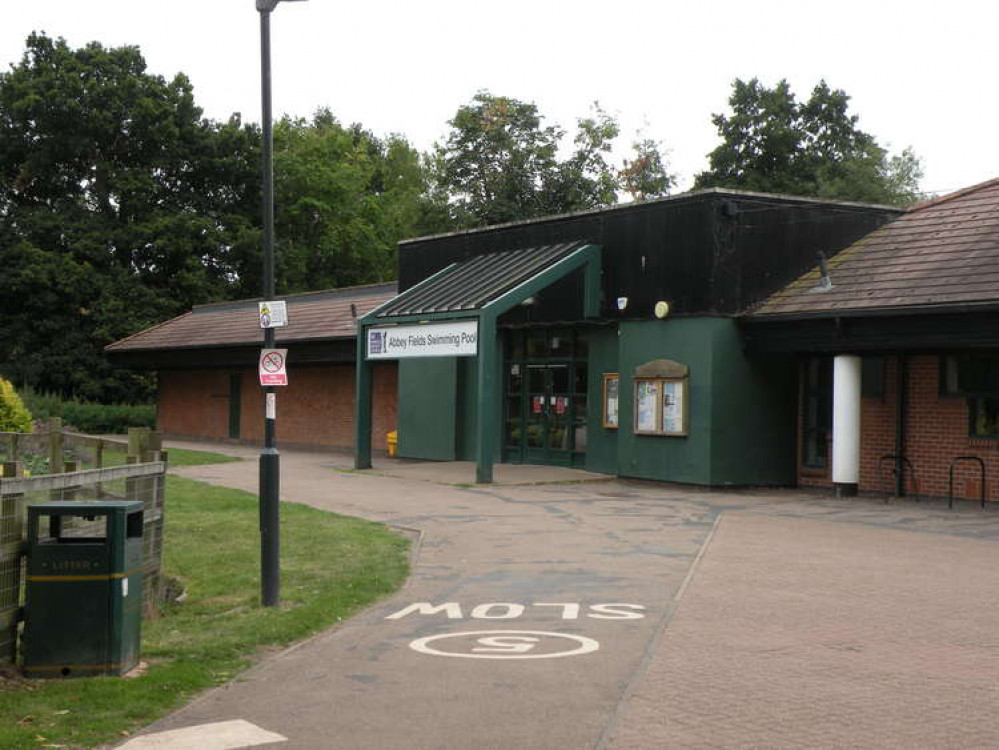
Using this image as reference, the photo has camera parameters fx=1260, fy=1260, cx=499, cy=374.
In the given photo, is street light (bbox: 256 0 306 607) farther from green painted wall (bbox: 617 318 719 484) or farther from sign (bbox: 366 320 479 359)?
green painted wall (bbox: 617 318 719 484)

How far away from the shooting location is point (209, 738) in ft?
21.5

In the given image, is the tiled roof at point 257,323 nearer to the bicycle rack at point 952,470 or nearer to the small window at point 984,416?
the bicycle rack at point 952,470

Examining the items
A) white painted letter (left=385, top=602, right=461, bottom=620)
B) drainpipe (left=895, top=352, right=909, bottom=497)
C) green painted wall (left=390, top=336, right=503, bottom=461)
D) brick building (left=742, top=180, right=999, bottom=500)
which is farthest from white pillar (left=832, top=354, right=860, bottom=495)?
white painted letter (left=385, top=602, right=461, bottom=620)

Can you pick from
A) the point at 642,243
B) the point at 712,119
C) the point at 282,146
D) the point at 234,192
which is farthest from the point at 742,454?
the point at 282,146

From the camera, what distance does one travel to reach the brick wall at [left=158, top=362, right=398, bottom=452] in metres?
32.8

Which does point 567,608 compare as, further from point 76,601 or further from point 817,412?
point 817,412

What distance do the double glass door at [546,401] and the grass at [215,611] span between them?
8.63m

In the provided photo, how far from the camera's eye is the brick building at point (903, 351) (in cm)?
1928

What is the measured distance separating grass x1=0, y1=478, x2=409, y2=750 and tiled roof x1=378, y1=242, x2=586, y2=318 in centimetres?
668

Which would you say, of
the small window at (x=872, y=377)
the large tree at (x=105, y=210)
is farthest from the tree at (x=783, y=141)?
the small window at (x=872, y=377)

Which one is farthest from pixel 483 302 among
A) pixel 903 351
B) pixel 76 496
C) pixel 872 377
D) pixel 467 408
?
pixel 76 496

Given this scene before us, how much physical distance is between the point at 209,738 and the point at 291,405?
29716 millimetres

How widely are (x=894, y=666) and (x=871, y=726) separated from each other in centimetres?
165

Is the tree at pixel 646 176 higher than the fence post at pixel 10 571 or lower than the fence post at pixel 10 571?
higher
